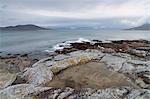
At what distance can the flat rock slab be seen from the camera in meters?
8.43

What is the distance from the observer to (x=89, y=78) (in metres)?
9.03

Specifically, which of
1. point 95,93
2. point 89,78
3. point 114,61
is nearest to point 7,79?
point 89,78

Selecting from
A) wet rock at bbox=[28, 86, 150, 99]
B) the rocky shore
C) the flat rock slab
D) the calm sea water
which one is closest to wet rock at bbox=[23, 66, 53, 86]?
the rocky shore

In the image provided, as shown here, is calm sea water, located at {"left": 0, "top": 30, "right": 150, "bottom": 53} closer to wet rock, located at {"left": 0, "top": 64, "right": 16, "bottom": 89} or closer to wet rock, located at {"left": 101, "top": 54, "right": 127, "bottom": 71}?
wet rock, located at {"left": 0, "top": 64, "right": 16, "bottom": 89}

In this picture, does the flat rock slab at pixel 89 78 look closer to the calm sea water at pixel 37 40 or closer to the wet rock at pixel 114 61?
the wet rock at pixel 114 61

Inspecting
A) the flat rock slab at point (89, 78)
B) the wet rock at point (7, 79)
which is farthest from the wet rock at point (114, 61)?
the wet rock at point (7, 79)

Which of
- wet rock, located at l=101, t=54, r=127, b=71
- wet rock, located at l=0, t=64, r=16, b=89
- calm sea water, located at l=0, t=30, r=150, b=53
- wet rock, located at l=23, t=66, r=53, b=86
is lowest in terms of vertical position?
calm sea water, located at l=0, t=30, r=150, b=53

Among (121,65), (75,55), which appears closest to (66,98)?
(121,65)

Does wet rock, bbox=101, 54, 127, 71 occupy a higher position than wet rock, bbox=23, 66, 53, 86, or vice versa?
wet rock, bbox=101, 54, 127, 71

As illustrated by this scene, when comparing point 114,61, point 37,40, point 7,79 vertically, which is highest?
point 114,61

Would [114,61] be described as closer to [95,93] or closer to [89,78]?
[89,78]

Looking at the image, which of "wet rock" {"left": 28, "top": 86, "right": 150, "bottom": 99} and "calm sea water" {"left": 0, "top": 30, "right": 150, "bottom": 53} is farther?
"calm sea water" {"left": 0, "top": 30, "right": 150, "bottom": 53}

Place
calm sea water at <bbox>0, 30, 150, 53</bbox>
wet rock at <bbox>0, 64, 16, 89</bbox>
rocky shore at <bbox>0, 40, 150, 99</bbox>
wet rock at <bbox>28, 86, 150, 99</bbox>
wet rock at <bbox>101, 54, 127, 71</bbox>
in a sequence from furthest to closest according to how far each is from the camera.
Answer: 1. calm sea water at <bbox>0, 30, 150, 53</bbox>
2. wet rock at <bbox>101, 54, 127, 71</bbox>
3. wet rock at <bbox>0, 64, 16, 89</bbox>
4. rocky shore at <bbox>0, 40, 150, 99</bbox>
5. wet rock at <bbox>28, 86, 150, 99</bbox>

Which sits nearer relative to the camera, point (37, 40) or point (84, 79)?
point (84, 79)
